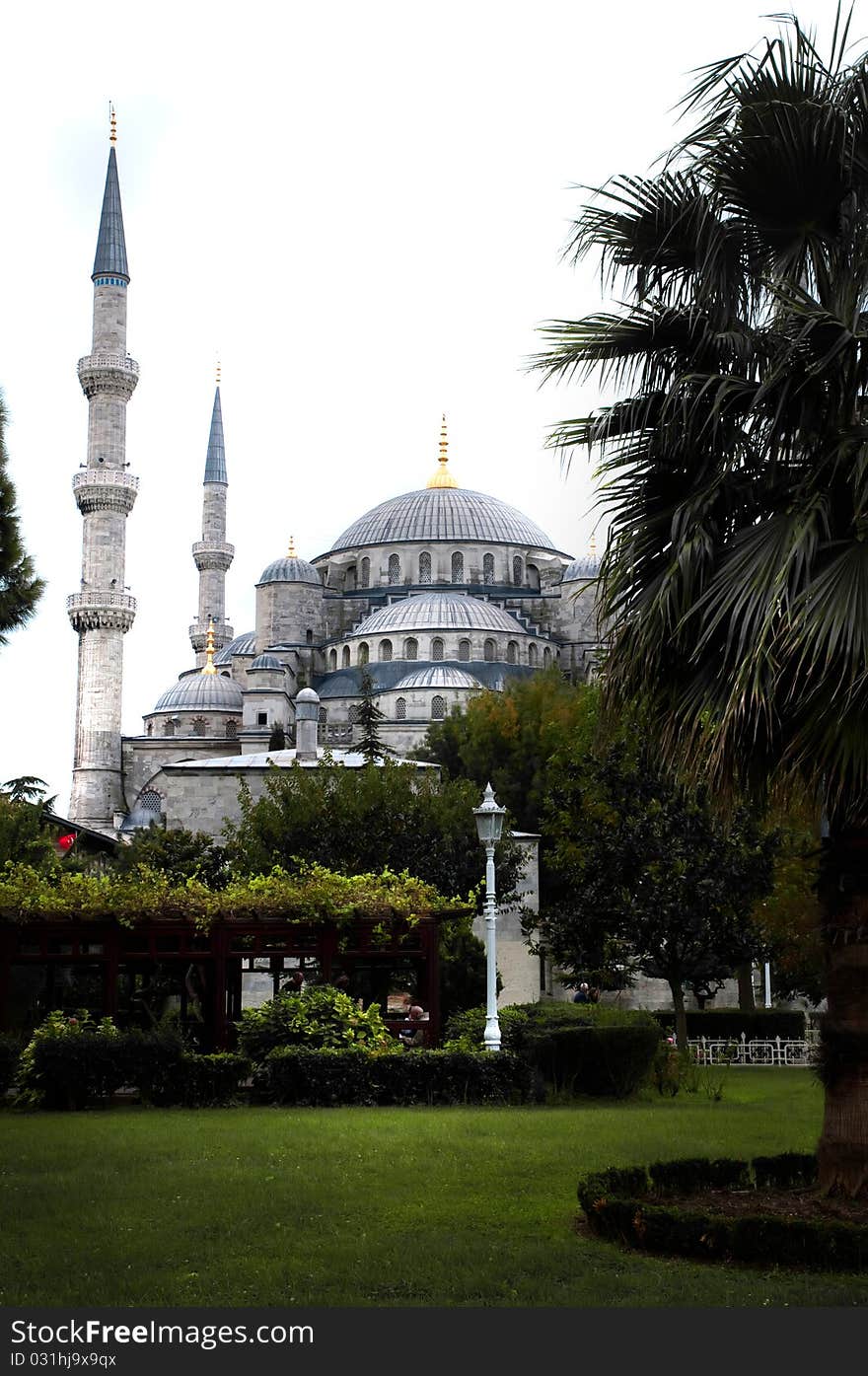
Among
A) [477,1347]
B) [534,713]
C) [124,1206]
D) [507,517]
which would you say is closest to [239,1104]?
[124,1206]

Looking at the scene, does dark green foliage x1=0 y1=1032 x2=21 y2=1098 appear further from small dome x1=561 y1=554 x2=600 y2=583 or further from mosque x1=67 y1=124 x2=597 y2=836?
small dome x1=561 y1=554 x2=600 y2=583

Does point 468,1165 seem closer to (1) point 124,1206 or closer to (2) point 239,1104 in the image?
(1) point 124,1206

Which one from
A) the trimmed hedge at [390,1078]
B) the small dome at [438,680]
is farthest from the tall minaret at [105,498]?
the trimmed hedge at [390,1078]

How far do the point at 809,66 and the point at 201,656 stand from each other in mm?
72787

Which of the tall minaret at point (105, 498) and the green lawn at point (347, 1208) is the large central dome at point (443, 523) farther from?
the green lawn at point (347, 1208)

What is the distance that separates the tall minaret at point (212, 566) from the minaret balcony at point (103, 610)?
64.0 ft

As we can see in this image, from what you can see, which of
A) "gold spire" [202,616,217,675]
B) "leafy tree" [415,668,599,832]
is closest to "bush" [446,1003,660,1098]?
"leafy tree" [415,668,599,832]

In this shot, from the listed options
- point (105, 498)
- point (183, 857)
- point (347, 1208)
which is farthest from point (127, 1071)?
point (105, 498)

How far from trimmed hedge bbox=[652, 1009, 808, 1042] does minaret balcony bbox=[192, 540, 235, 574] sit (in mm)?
54322

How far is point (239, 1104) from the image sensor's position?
588 inches

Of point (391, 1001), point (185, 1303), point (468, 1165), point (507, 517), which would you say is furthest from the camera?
point (507, 517)

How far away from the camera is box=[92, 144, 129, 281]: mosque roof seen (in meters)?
60.9

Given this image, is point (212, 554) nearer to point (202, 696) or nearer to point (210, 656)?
point (210, 656)

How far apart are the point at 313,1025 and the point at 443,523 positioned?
206 feet
